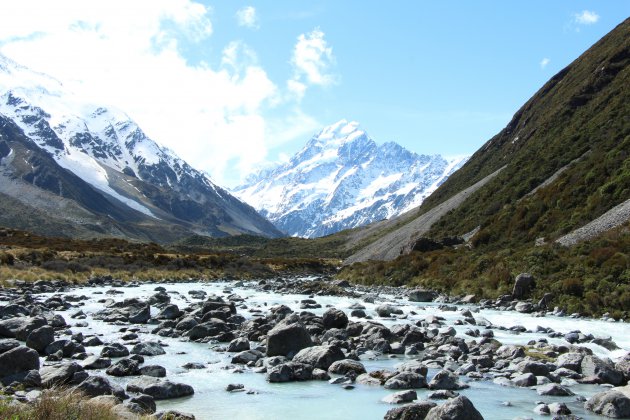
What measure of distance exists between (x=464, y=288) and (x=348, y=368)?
2984 centimetres

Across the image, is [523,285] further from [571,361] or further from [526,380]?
[526,380]

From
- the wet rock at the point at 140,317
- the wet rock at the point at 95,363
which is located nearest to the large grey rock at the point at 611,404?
the wet rock at the point at 95,363

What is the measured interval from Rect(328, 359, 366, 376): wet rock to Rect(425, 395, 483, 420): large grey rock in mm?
6268

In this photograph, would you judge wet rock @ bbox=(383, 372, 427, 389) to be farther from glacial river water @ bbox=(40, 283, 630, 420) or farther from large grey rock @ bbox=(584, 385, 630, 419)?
large grey rock @ bbox=(584, 385, 630, 419)

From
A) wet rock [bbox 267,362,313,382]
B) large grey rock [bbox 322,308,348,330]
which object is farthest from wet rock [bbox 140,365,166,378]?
large grey rock [bbox 322,308,348,330]

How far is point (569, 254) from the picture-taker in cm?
3862

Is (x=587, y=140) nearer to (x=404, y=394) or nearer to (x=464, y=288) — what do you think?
(x=464, y=288)

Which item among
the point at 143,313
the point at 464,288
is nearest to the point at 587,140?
the point at 464,288

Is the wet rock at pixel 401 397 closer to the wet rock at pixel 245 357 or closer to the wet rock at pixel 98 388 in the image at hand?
the wet rock at pixel 245 357

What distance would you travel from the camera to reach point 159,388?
1571 cm

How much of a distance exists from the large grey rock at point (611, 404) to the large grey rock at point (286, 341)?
10.8 metres

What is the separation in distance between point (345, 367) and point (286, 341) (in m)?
3.48

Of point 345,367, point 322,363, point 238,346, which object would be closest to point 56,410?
point 345,367

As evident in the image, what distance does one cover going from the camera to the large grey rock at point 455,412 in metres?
12.6
